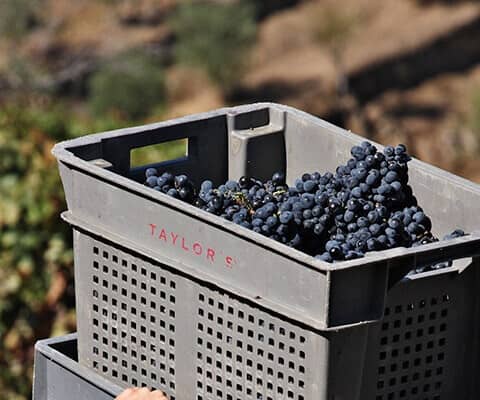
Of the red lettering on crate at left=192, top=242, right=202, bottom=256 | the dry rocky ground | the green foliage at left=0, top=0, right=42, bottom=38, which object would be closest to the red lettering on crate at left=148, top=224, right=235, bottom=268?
the red lettering on crate at left=192, top=242, right=202, bottom=256

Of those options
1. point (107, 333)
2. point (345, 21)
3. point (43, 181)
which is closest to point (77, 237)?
point (107, 333)

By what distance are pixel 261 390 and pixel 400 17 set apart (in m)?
20.3

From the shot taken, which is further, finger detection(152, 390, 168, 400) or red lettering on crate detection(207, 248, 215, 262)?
finger detection(152, 390, 168, 400)

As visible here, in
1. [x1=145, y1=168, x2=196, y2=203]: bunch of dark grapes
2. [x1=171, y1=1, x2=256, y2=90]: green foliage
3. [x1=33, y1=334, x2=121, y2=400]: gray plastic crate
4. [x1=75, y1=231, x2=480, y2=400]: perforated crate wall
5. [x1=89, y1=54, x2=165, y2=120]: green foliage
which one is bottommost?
[x1=89, y1=54, x2=165, y2=120]: green foliage

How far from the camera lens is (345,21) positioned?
21844mm

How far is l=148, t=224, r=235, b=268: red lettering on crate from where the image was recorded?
2189 mm

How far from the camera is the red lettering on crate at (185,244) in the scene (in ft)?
7.18

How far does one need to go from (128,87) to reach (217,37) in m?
1.96

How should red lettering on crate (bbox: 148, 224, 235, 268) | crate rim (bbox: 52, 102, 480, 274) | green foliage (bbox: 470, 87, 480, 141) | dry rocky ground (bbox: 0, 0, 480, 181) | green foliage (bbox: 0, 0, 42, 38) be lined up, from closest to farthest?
crate rim (bbox: 52, 102, 480, 274)
red lettering on crate (bbox: 148, 224, 235, 268)
green foliage (bbox: 470, 87, 480, 141)
dry rocky ground (bbox: 0, 0, 480, 181)
green foliage (bbox: 0, 0, 42, 38)

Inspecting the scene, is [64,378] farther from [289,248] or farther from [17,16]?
[17,16]

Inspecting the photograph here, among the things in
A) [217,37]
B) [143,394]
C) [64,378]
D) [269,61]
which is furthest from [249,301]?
[217,37]

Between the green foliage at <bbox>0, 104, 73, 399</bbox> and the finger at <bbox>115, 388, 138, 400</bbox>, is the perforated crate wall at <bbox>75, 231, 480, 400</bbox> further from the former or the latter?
the green foliage at <bbox>0, 104, 73, 399</bbox>

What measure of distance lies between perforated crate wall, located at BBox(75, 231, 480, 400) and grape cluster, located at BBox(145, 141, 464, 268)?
0.14 metres

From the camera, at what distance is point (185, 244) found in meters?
2.24
